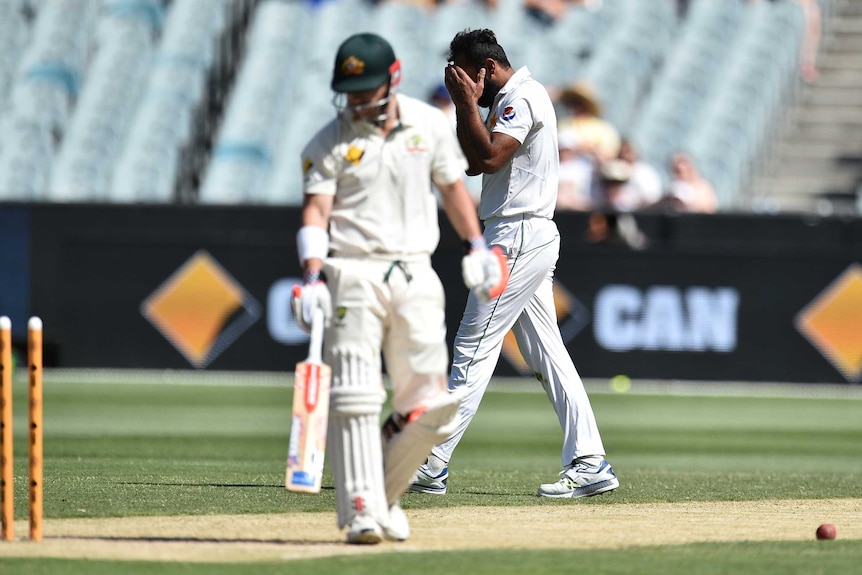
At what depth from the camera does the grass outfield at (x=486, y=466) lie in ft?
18.5

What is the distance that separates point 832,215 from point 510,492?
8932 mm

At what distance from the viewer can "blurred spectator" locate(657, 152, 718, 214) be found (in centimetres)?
1706

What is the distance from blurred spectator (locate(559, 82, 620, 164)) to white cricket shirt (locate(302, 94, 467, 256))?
1264 cm

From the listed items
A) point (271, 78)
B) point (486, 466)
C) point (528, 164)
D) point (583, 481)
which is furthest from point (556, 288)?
point (528, 164)

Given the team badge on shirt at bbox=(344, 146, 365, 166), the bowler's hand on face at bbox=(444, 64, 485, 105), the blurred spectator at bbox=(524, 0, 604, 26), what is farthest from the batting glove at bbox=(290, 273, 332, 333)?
the blurred spectator at bbox=(524, 0, 604, 26)

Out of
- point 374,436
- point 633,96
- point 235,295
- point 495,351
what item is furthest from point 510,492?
point 633,96

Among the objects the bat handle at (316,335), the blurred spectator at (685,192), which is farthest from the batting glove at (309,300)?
the blurred spectator at (685,192)

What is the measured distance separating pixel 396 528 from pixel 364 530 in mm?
175

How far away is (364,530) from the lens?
5.82 meters

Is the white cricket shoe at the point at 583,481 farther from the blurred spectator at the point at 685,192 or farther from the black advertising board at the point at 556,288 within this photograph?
the blurred spectator at the point at 685,192

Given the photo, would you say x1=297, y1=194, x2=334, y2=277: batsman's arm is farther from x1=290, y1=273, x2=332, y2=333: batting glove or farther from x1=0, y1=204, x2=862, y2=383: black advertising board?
x1=0, y1=204, x2=862, y2=383: black advertising board

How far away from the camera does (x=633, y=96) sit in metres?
21.3

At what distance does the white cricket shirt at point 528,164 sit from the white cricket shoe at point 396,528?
6.82 ft

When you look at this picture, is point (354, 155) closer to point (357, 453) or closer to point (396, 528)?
point (357, 453)
